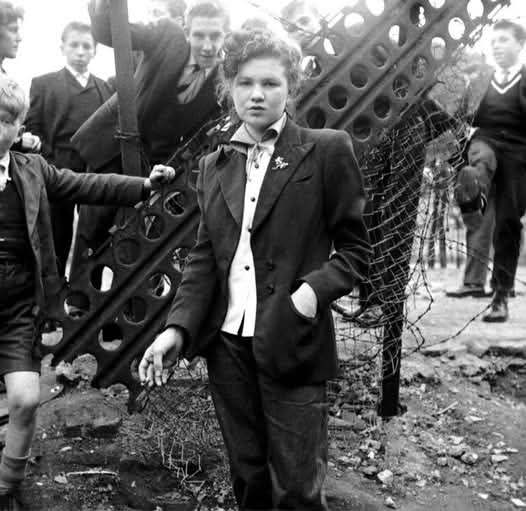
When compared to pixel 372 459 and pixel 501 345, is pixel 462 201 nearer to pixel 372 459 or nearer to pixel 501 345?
pixel 501 345

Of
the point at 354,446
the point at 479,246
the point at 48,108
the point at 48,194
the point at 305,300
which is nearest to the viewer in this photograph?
the point at 305,300

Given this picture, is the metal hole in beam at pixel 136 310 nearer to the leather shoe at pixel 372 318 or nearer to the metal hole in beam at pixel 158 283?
the metal hole in beam at pixel 158 283

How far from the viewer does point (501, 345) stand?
16.2 feet

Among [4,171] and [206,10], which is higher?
[206,10]

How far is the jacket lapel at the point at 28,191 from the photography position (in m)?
2.93

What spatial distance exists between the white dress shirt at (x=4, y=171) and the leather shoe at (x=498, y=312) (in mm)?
3915

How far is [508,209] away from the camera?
17.7 ft

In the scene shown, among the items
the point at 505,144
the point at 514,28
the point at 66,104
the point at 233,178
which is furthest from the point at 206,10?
the point at 514,28

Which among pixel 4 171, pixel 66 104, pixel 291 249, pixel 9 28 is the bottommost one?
pixel 291 249

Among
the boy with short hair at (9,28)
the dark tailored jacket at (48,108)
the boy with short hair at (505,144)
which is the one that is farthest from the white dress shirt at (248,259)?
the boy with short hair at (505,144)

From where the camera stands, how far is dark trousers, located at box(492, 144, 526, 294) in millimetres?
5344

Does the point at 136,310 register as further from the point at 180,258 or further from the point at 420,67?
the point at 420,67

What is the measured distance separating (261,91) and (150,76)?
74.1 inches

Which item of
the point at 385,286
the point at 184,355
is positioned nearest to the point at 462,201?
the point at 385,286
